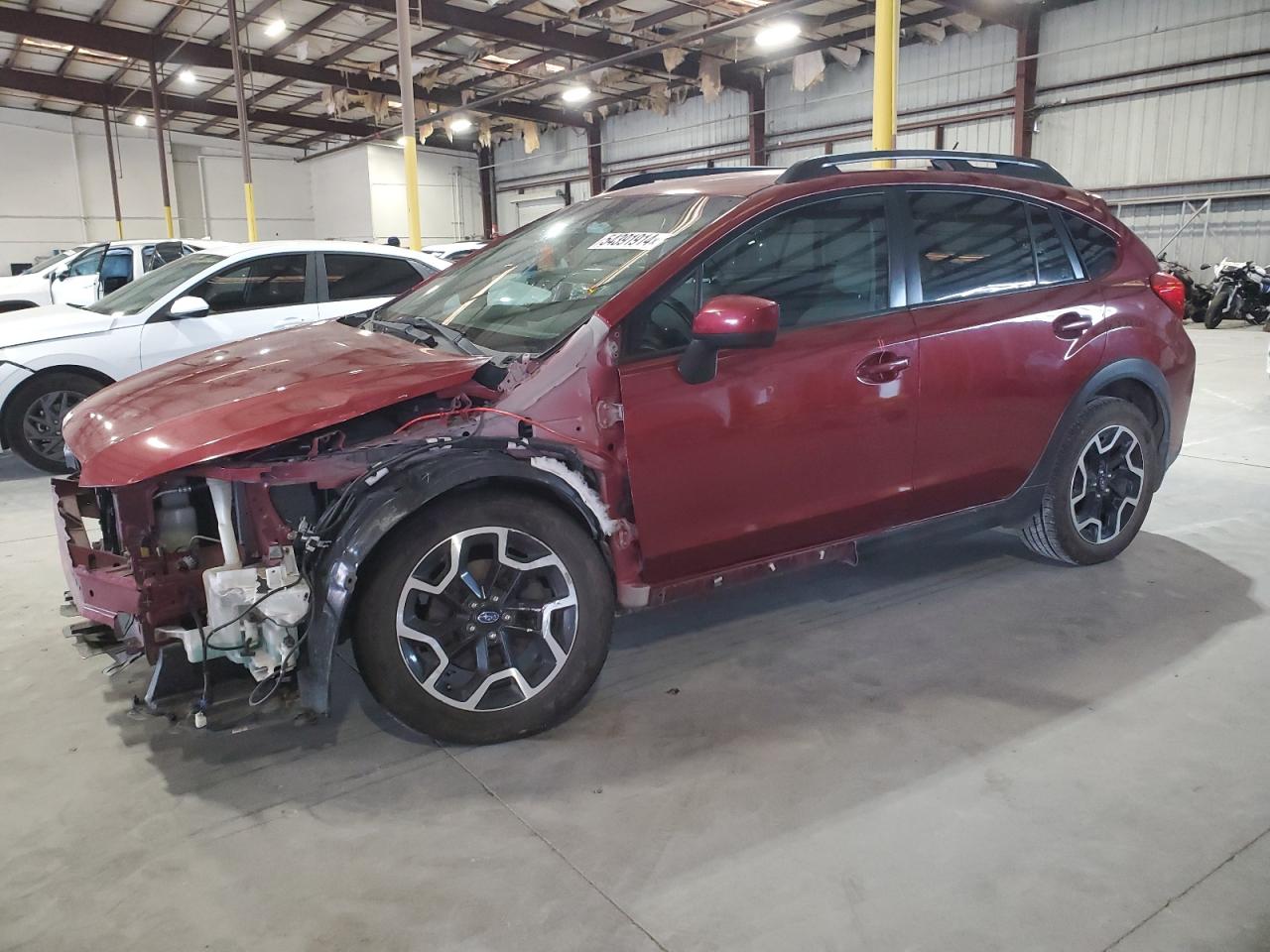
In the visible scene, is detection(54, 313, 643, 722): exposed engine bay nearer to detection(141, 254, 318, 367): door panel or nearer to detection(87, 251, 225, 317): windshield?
detection(141, 254, 318, 367): door panel

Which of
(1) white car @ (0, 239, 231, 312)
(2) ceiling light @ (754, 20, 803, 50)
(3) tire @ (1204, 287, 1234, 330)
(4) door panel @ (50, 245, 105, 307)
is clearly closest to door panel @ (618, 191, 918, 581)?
(1) white car @ (0, 239, 231, 312)

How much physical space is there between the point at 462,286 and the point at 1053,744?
243 cm

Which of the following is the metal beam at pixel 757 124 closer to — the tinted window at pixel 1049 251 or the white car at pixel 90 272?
the white car at pixel 90 272

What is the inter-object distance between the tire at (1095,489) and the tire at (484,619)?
6.44 ft

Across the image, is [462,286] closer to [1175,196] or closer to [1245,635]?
[1245,635]

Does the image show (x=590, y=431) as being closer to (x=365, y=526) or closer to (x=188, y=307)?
(x=365, y=526)

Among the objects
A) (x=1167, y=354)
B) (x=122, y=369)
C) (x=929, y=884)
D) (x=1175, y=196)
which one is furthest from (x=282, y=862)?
(x=1175, y=196)

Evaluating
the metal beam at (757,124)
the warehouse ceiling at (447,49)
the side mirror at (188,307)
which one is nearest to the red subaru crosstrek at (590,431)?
the side mirror at (188,307)

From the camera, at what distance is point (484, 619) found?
2467mm

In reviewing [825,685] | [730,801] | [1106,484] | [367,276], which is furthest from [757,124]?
[730,801]

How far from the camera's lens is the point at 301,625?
232 centimetres

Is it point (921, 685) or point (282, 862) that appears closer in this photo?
point (282, 862)

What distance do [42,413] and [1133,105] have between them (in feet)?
51.3

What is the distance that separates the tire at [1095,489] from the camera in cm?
354
